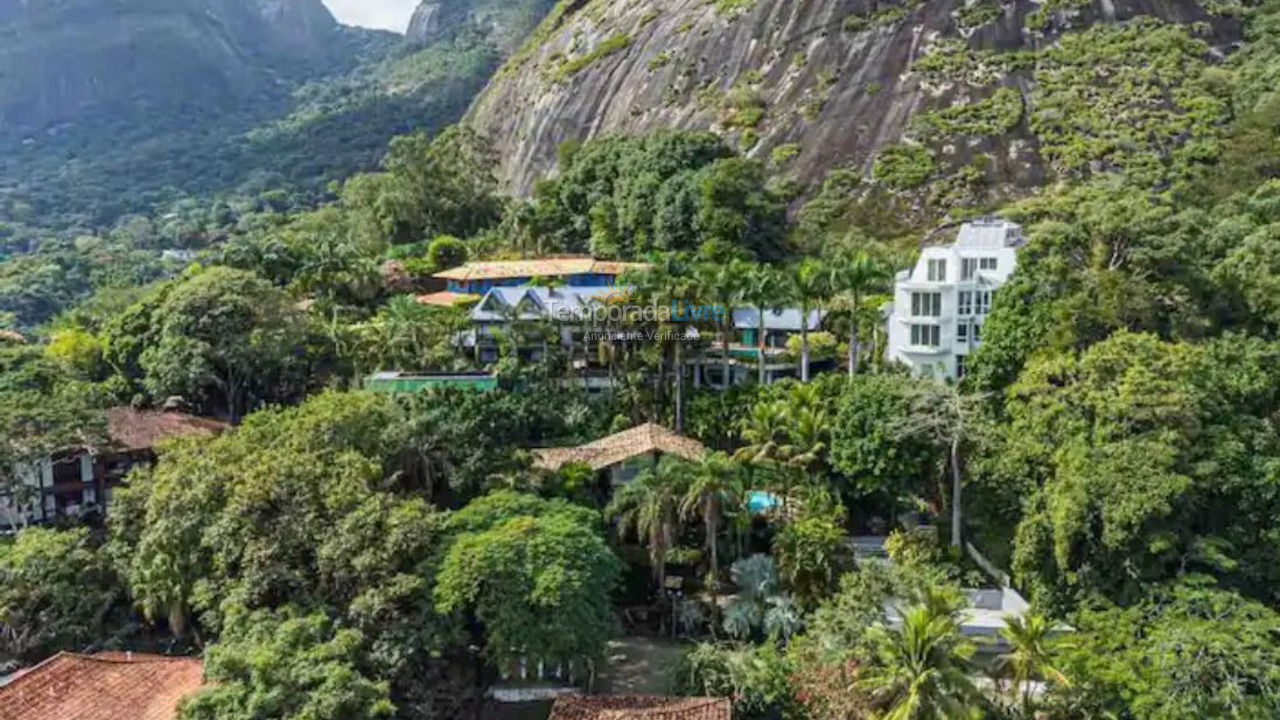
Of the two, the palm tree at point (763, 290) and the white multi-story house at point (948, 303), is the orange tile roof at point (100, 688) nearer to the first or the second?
the palm tree at point (763, 290)

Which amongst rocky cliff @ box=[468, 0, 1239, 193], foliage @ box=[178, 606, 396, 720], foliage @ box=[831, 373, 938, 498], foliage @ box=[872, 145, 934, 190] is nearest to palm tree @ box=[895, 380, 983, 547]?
foliage @ box=[831, 373, 938, 498]

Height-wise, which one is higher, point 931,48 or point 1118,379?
point 931,48

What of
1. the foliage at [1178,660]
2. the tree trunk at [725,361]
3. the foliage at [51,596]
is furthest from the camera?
the tree trunk at [725,361]

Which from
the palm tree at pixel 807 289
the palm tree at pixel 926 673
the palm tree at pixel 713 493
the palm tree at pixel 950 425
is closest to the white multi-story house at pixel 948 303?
the palm tree at pixel 807 289

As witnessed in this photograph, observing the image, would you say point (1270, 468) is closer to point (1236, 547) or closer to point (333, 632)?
point (1236, 547)

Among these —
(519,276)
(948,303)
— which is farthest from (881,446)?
(519,276)

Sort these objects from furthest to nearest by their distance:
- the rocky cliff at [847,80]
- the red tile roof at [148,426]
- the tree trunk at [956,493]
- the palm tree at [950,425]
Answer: the rocky cliff at [847,80]
the red tile roof at [148,426]
the palm tree at [950,425]
the tree trunk at [956,493]

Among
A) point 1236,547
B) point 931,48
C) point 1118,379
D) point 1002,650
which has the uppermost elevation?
point 931,48

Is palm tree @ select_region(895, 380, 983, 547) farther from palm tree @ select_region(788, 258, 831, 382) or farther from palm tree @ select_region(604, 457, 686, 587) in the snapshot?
palm tree @ select_region(788, 258, 831, 382)

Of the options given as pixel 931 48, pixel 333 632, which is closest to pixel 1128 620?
pixel 333 632
